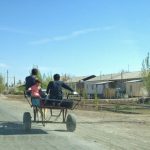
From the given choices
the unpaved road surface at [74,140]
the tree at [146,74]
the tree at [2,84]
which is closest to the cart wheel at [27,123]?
the unpaved road surface at [74,140]

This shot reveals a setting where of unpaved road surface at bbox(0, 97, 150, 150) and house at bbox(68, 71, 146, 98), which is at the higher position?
house at bbox(68, 71, 146, 98)

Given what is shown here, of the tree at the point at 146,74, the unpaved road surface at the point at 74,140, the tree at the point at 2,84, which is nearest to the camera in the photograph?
the unpaved road surface at the point at 74,140

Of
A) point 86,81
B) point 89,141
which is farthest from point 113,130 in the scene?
point 86,81

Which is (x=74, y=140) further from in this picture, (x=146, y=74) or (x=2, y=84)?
(x=2, y=84)

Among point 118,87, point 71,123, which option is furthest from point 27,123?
point 118,87

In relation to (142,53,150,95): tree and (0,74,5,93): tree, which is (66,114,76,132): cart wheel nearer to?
(142,53,150,95): tree

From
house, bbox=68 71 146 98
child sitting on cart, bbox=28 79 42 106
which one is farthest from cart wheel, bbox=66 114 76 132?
house, bbox=68 71 146 98

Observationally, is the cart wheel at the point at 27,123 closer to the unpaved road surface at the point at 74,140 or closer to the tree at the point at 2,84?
the unpaved road surface at the point at 74,140

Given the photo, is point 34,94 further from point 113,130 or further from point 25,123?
point 113,130

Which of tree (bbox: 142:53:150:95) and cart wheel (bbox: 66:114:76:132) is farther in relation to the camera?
tree (bbox: 142:53:150:95)

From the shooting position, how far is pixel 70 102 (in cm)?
1596

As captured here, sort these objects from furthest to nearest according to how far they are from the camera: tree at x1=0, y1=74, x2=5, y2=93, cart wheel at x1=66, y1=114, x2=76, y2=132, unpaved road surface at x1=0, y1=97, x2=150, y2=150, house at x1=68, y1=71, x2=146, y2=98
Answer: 1. tree at x1=0, y1=74, x2=5, y2=93
2. house at x1=68, y1=71, x2=146, y2=98
3. cart wheel at x1=66, y1=114, x2=76, y2=132
4. unpaved road surface at x1=0, y1=97, x2=150, y2=150

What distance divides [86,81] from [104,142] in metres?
93.3

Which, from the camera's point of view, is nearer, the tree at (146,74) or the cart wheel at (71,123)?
the cart wheel at (71,123)
